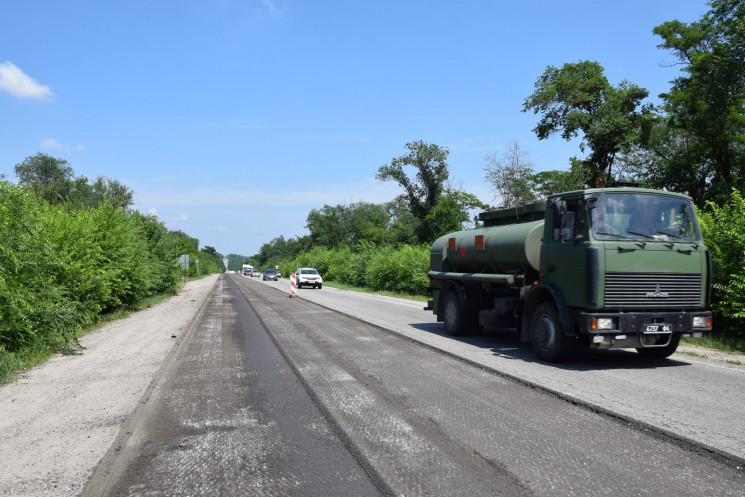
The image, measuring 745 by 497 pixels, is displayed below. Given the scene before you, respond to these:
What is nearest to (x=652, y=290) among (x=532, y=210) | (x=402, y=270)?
(x=532, y=210)

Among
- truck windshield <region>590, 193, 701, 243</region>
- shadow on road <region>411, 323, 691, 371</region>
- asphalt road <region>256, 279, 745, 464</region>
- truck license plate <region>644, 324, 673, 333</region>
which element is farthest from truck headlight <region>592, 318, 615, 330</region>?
truck windshield <region>590, 193, 701, 243</region>

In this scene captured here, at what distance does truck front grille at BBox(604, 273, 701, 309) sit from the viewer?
7.64m

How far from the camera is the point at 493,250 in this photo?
10539 mm

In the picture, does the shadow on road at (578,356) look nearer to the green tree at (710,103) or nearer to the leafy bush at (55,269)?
the leafy bush at (55,269)

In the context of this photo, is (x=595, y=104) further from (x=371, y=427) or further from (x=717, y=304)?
(x=371, y=427)

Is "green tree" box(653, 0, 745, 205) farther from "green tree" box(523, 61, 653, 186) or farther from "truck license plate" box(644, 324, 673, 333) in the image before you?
"truck license plate" box(644, 324, 673, 333)

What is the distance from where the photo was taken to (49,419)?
5.57m

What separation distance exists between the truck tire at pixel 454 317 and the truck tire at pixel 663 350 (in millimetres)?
3646

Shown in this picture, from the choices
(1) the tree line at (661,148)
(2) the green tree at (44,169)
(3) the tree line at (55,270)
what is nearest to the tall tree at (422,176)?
(1) the tree line at (661,148)

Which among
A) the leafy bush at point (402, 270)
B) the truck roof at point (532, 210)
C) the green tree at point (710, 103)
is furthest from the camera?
the leafy bush at point (402, 270)

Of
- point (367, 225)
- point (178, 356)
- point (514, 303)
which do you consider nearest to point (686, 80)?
point (514, 303)

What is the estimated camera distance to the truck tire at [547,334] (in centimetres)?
827

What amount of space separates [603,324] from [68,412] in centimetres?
713

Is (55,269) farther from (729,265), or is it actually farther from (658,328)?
(729,265)
